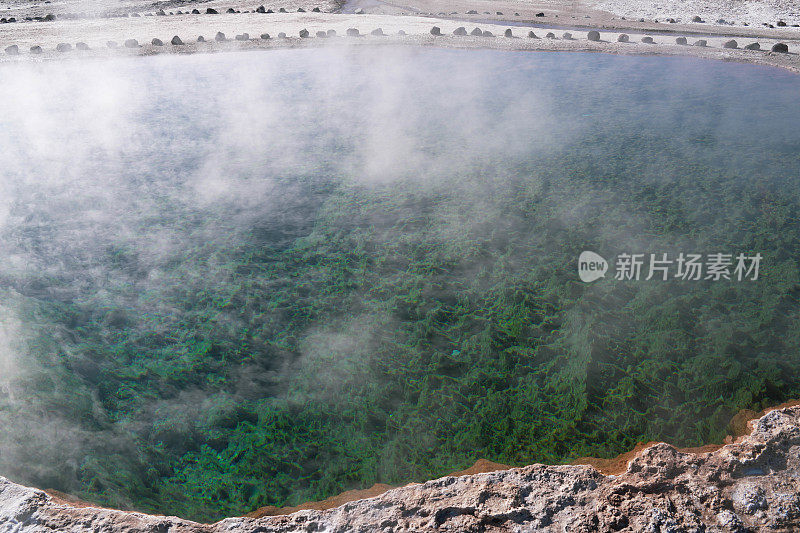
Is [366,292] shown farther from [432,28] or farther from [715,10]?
[715,10]

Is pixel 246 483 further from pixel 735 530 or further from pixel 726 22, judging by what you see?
pixel 726 22

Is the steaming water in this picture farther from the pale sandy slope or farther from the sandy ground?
the pale sandy slope

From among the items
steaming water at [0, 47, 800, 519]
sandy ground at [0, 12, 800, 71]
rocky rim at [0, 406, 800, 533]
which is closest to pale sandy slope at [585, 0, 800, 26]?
sandy ground at [0, 12, 800, 71]

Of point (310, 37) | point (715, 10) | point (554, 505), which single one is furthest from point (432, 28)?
point (554, 505)

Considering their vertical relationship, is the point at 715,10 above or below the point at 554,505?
above

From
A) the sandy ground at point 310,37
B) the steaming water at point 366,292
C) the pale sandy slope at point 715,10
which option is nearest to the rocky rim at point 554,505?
the steaming water at point 366,292

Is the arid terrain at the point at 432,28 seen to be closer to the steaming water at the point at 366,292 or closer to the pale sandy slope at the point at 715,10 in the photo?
the pale sandy slope at the point at 715,10

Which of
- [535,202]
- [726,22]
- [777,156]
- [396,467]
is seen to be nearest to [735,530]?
[396,467]
